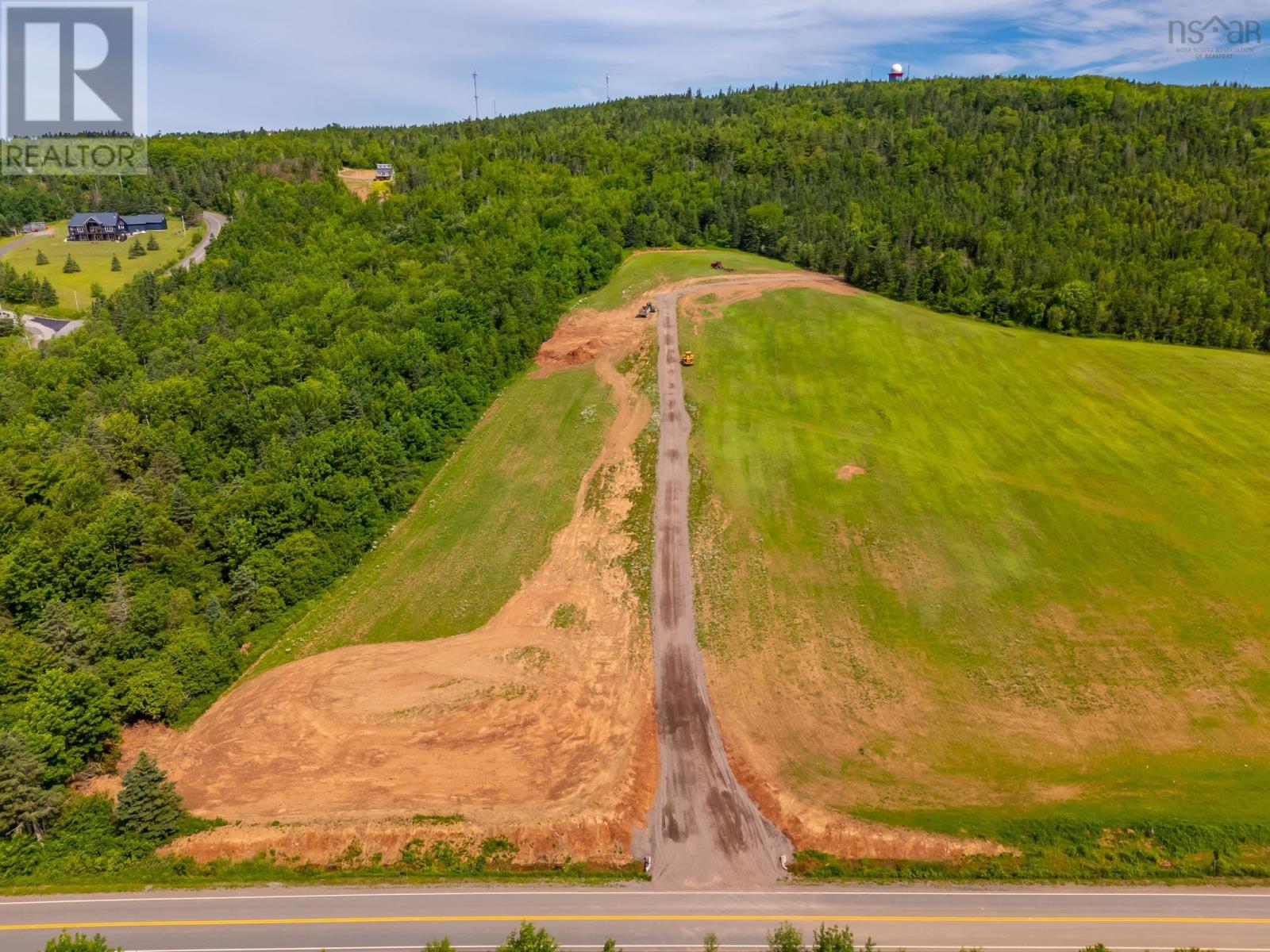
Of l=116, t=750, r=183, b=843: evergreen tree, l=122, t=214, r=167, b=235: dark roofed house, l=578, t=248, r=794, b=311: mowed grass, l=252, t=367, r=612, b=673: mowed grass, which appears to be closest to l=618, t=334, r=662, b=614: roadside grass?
l=252, t=367, r=612, b=673: mowed grass

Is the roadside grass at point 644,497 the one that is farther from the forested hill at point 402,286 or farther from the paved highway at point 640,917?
the paved highway at point 640,917

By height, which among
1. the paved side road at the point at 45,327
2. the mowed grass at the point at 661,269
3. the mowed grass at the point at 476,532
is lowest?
the mowed grass at the point at 476,532

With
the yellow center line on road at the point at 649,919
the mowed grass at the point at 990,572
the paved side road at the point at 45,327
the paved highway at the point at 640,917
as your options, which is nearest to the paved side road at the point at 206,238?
the paved side road at the point at 45,327

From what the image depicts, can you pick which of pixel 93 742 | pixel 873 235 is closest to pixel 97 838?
pixel 93 742

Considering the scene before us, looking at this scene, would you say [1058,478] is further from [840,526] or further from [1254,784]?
[1254,784]

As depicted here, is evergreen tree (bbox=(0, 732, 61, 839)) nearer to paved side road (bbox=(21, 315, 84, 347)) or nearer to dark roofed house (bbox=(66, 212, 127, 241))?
paved side road (bbox=(21, 315, 84, 347))

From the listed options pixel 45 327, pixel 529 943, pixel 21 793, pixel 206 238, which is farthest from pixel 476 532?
pixel 206 238

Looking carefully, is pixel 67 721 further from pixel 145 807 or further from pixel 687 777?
pixel 687 777
